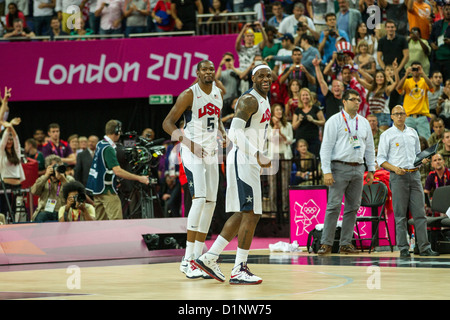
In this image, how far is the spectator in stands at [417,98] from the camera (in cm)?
1549

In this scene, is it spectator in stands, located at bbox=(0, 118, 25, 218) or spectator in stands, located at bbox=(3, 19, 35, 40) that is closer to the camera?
spectator in stands, located at bbox=(0, 118, 25, 218)

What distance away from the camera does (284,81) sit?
1725 cm

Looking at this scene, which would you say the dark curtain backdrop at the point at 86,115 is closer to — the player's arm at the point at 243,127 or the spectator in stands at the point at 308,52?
the spectator in stands at the point at 308,52

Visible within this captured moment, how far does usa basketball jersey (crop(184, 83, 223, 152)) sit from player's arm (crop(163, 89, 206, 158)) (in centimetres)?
8

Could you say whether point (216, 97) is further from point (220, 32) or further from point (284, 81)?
point (220, 32)

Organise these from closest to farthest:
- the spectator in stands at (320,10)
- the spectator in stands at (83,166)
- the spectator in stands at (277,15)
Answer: the spectator in stands at (83,166) < the spectator in stands at (320,10) < the spectator in stands at (277,15)

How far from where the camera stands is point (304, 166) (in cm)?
1534

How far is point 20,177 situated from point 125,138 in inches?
114

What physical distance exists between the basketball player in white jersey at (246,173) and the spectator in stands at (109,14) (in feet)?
41.1

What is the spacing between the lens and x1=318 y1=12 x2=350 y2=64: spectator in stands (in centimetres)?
1738

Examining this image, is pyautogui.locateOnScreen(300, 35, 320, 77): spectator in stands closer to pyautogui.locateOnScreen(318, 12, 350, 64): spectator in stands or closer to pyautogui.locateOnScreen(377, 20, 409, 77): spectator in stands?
pyautogui.locateOnScreen(318, 12, 350, 64): spectator in stands

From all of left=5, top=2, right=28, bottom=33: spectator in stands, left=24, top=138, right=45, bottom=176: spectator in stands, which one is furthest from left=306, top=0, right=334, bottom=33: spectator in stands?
left=5, top=2, right=28, bottom=33: spectator in stands

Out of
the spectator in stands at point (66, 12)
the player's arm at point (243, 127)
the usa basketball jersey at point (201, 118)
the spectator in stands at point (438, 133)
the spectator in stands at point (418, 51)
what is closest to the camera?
the player's arm at point (243, 127)

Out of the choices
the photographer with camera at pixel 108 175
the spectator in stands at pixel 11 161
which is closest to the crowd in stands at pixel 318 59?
the spectator in stands at pixel 11 161
